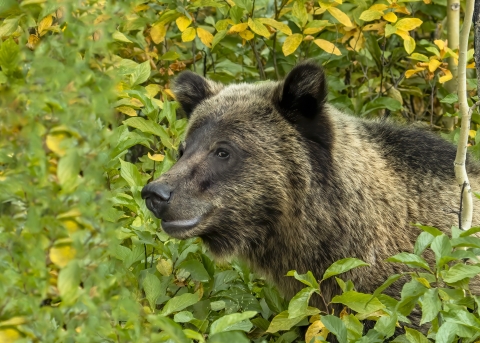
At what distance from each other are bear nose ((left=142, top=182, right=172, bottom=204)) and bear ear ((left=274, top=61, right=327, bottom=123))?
0.94 meters

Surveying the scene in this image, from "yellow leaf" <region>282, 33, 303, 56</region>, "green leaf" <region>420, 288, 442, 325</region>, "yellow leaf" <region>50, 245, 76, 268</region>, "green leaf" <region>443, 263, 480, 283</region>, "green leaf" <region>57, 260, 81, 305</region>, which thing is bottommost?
"green leaf" <region>420, 288, 442, 325</region>

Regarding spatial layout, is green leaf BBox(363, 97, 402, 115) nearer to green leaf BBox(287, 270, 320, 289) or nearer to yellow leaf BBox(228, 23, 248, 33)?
yellow leaf BBox(228, 23, 248, 33)

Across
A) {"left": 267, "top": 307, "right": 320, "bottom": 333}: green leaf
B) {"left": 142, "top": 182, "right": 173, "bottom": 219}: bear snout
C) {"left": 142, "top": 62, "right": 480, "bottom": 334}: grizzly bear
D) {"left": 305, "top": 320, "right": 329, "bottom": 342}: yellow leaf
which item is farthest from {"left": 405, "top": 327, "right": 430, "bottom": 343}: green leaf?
{"left": 142, "top": 182, "right": 173, "bottom": 219}: bear snout

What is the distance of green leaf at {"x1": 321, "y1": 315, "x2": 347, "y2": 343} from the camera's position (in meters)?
3.49

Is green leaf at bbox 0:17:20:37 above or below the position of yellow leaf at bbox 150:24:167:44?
above

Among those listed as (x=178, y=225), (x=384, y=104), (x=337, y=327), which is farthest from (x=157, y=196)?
(x=384, y=104)

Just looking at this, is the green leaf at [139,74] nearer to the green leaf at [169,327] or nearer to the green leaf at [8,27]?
the green leaf at [8,27]

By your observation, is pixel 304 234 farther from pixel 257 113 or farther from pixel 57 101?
pixel 57 101

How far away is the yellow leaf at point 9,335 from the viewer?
218 cm

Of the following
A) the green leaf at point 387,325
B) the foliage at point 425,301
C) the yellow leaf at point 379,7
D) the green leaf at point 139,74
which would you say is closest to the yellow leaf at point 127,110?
the green leaf at point 139,74

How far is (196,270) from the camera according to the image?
15.1ft

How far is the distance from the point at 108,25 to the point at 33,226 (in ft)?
2.02

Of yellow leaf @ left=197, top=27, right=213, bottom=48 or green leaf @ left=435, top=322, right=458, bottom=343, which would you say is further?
yellow leaf @ left=197, top=27, right=213, bottom=48

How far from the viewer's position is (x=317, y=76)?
4.60 meters
